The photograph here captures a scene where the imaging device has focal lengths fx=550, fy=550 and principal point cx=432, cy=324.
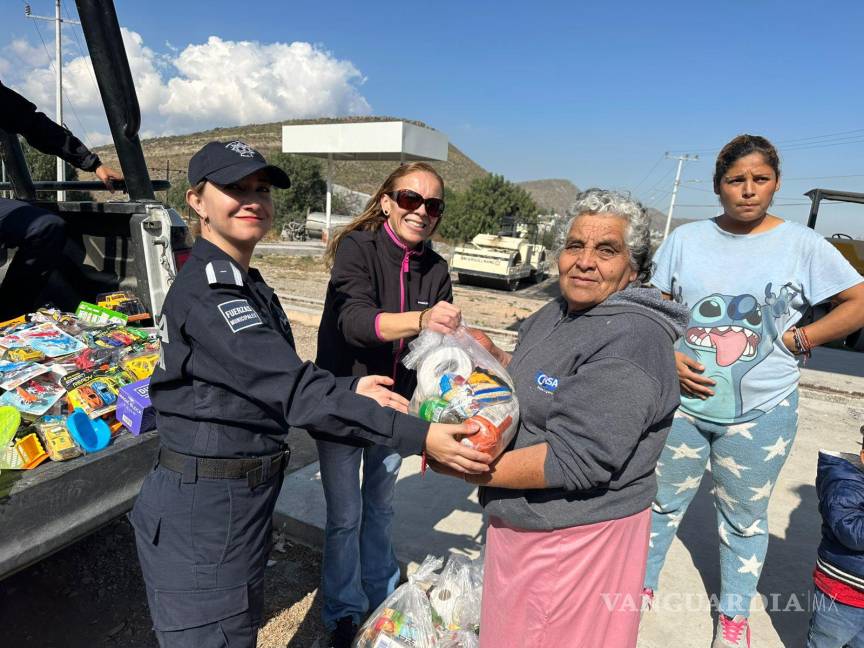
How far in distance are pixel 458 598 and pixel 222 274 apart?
170 cm

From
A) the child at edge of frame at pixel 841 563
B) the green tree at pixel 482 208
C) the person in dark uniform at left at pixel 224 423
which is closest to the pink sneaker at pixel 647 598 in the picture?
the child at edge of frame at pixel 841 563

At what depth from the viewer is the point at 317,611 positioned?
273 centimetres

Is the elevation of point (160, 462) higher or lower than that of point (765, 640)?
higher

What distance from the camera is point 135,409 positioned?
2.18 meters

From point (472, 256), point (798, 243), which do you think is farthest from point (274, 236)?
point (798, 243)

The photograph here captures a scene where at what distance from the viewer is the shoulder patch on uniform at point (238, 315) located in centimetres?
147

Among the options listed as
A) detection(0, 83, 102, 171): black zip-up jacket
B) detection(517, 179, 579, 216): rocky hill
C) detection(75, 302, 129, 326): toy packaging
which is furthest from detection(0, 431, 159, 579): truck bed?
detection(517, 179, 579, 216): rocky hill

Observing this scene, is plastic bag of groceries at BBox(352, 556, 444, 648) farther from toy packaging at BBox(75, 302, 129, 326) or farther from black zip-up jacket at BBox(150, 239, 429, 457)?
toy packaging at BBox(75, 302, 129, 326)

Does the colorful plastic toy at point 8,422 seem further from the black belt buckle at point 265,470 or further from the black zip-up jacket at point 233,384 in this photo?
the black belt buckle at point 265,470

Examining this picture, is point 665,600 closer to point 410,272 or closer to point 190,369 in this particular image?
point 410,272

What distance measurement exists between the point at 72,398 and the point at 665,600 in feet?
9.96

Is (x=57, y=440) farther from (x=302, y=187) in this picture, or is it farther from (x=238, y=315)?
(x=302, y=187)

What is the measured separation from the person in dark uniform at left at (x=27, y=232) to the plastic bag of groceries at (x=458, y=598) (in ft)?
8.68

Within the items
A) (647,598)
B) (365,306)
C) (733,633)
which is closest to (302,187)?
(365,306)
